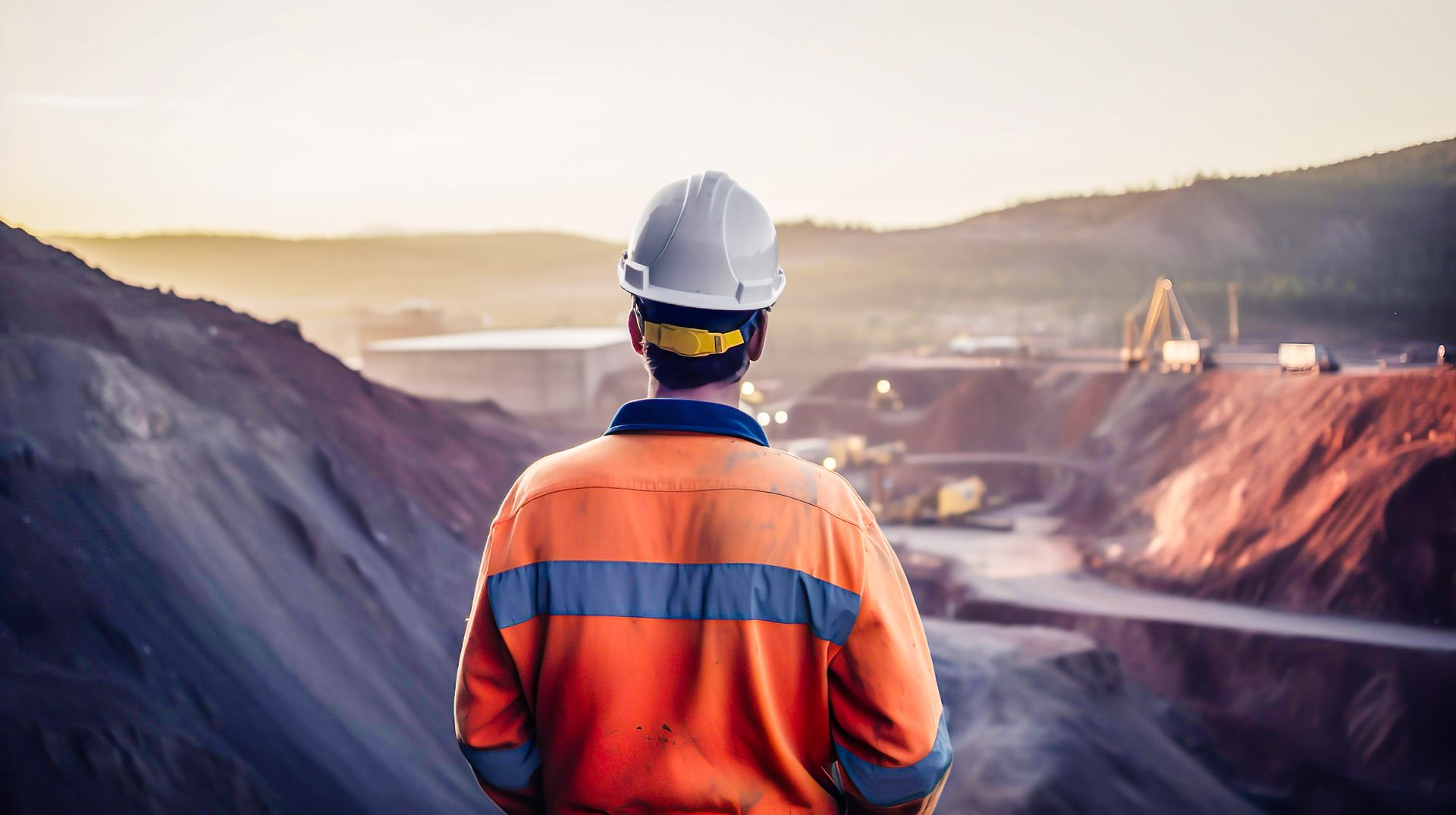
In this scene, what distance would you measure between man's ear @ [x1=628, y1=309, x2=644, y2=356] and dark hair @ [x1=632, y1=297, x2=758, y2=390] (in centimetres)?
5

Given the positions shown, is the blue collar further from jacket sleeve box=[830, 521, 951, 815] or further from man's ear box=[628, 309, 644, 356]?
jacket sleeve box=[830, 521, 951, 815]

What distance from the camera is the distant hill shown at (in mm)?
11812

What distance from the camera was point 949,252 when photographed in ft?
66.2

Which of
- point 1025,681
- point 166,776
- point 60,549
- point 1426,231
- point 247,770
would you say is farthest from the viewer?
point 1426,231

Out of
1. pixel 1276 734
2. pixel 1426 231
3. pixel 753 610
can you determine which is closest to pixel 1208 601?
pixel 1276 734

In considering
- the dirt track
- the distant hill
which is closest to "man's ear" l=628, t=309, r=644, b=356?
the distant hill

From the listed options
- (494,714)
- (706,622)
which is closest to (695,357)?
(706,622)

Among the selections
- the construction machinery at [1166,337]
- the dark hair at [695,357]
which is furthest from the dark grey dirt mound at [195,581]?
the construction machinery at [1166,337]

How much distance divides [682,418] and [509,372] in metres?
12.5

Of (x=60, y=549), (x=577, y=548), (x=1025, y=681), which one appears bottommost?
(x=1025, y=681)

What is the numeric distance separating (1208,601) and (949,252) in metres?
9.79

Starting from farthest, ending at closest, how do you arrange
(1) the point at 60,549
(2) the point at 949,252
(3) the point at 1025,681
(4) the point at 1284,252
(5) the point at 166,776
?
1. (2) the point at 949,252
2. (4) the point at 1284,252
3. (3) the point at 1025,681
4. (1) the point at 60,549
5. (5) the point at 166,776

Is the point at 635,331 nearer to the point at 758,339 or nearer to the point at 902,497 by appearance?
the point at 758,339

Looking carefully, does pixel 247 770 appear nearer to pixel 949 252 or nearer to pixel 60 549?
pixel 60 549
